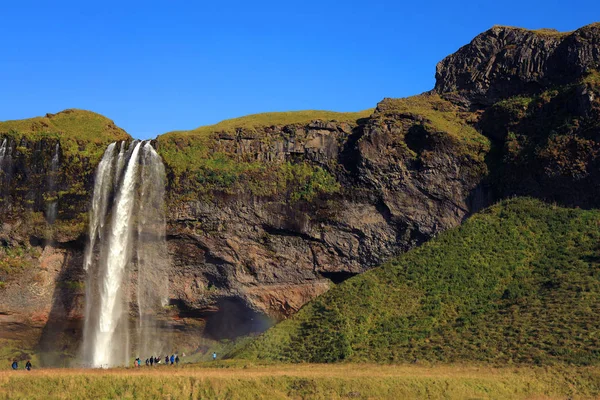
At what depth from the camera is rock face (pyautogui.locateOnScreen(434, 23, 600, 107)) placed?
61438mm

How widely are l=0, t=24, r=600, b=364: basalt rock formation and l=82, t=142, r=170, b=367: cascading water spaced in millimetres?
1046

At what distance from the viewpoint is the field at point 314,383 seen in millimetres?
33219

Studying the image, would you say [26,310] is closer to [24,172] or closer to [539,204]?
[24,172]

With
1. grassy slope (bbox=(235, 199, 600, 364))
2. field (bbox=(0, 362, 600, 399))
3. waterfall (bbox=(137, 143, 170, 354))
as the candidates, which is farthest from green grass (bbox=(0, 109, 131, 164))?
field (bbox=(0, 362, 600, 399))

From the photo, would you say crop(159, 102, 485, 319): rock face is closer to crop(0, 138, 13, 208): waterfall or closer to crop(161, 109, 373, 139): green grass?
crop(161, 109, 373, 139): green grass

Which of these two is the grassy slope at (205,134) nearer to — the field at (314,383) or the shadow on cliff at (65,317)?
the shadow on cliff at (65,317)

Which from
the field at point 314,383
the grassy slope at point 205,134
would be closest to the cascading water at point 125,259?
the grassy slope at point 205,134

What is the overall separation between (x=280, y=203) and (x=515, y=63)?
22716mm

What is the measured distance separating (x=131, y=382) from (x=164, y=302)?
1011 inches

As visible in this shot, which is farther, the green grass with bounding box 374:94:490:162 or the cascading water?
the green grass with bounding box 374:94:490:162

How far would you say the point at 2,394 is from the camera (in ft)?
105

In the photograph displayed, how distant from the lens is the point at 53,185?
60.7 meters

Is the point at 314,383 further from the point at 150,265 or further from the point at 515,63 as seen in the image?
the point at 515,63

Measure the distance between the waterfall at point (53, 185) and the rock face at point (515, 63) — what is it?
32497mm
